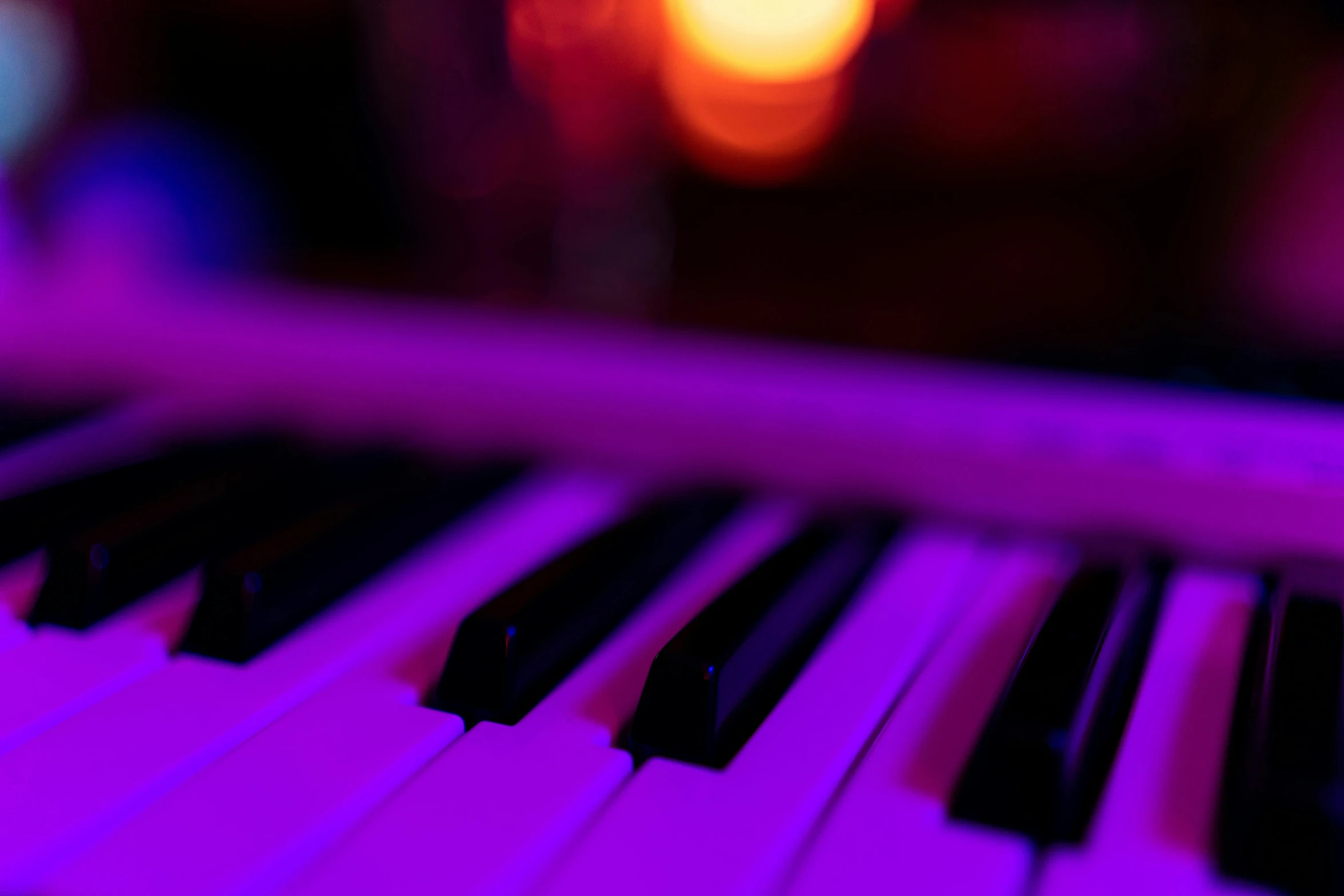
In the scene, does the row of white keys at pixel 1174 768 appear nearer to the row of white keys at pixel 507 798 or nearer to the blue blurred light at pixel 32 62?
the row of white keys at pixel 507 798

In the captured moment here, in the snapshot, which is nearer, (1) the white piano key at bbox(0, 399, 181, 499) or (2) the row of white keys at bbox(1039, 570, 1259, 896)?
(2) the row of white keys at bbox(1039, 570, 1259, 896)

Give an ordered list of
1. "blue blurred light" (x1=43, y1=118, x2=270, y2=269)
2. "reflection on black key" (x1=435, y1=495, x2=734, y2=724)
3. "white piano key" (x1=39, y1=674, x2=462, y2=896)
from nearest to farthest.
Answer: "white piano key" (x1=39, y1=674, x2=462, y2=896) < "reflection on black key" (x1=435, y1=495, x2=734, y2=724) < "blue blurred light" (x1=43, y1=118, x2=270, y2=269)

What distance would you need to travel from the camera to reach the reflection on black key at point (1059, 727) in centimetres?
42

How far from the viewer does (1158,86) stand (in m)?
1.35

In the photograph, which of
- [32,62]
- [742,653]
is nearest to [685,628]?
[742,653]

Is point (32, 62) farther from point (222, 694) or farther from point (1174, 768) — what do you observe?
point (1174, 768)

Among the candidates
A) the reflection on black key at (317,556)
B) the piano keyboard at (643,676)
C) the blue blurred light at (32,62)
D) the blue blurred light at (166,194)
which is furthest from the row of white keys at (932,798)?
the blue blurred light at (32,62)

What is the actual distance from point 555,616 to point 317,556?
5.6 inches

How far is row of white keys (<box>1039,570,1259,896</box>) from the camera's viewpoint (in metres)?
0.39

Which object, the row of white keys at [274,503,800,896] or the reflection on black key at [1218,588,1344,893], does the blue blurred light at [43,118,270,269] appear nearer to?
the row of white keys at [274,503,800,896]

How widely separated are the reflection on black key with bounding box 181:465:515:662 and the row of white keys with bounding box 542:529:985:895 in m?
0.21

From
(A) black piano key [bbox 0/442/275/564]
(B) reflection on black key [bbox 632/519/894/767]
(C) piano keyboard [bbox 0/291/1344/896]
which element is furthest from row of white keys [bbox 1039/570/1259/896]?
(A) black piano key [bbox 0/442/275/564]

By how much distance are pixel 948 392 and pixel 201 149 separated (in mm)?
1349

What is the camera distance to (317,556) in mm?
601
